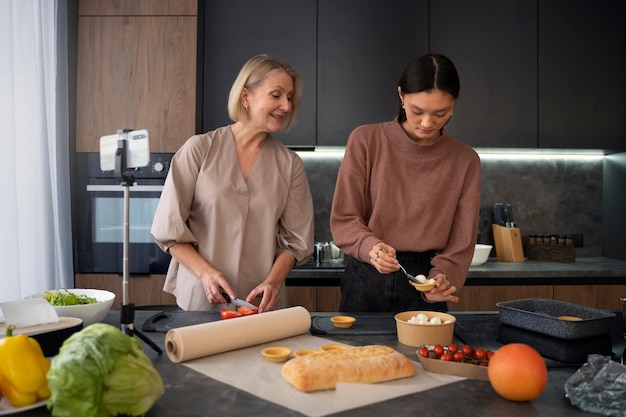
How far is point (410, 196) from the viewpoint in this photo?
2070 millimetres

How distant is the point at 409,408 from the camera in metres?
1.07

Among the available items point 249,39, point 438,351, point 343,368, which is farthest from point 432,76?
point 249,39

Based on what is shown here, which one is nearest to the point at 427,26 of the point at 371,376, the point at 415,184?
the point at 415,184

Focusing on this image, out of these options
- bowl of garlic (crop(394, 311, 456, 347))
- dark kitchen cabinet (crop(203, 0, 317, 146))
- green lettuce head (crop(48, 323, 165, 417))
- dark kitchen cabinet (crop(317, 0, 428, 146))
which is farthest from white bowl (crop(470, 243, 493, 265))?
green lettuce head (crop(48, 323, 165, 417))

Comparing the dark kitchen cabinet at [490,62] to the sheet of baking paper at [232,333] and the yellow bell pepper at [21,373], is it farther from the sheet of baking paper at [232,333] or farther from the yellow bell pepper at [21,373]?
the yellow bell pepper at [21,373]

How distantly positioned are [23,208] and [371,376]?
207cm

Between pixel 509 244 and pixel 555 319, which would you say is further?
pixel 509 244

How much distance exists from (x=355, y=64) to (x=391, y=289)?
1845mm

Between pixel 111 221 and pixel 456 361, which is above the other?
pixel 111 221

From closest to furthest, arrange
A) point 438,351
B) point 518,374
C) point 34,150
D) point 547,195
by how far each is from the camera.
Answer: point 518,374 < point 438,351 < point 34,150 < point 547,195

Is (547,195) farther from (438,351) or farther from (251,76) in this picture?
(438,351)

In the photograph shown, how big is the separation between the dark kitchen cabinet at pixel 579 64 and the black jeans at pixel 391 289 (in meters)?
1.94

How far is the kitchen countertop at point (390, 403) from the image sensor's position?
104cm

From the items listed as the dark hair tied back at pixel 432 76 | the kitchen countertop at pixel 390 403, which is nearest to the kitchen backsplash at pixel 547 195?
the dark hair tied back at pixel 432 76
